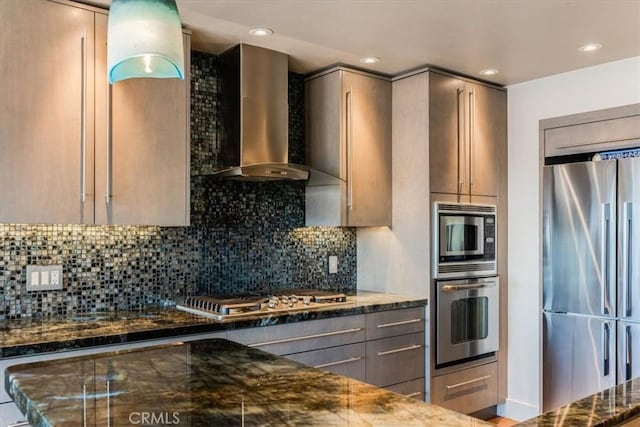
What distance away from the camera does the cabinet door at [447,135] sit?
3.58m

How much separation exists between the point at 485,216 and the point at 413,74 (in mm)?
1133

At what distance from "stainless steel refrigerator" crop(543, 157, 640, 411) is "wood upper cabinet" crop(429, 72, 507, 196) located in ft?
1.44

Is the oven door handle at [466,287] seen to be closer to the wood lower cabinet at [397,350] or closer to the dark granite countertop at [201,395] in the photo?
the wood lower cabinet at [397,350]

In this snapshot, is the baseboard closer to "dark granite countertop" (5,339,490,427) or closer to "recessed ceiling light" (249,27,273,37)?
"dark granite countertop" (5,339,490,427)

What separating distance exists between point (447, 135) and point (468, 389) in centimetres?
176

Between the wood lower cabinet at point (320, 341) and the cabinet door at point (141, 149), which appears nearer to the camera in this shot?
the cabinet door at point (141, 149)

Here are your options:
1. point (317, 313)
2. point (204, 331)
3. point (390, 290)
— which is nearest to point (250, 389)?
point (204, 331)

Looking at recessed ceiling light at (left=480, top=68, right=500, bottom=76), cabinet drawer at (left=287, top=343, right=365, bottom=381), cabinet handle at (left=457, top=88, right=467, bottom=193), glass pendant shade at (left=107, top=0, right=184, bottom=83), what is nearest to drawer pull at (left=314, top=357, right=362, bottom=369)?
cabinet drawer at (left=287, top=343, right=365, bottom=381)

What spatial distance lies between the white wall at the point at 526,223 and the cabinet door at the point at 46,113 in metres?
2.91

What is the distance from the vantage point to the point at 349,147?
3561mm

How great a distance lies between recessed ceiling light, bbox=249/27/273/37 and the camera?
290 cm

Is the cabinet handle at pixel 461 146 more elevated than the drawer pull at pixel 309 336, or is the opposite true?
the cabinet handle at pixel 461 146

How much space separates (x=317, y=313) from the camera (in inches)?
115

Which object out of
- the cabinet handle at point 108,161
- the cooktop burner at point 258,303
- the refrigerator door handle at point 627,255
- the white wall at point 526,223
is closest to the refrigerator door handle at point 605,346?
the refrigerator door handle at point 627,255
